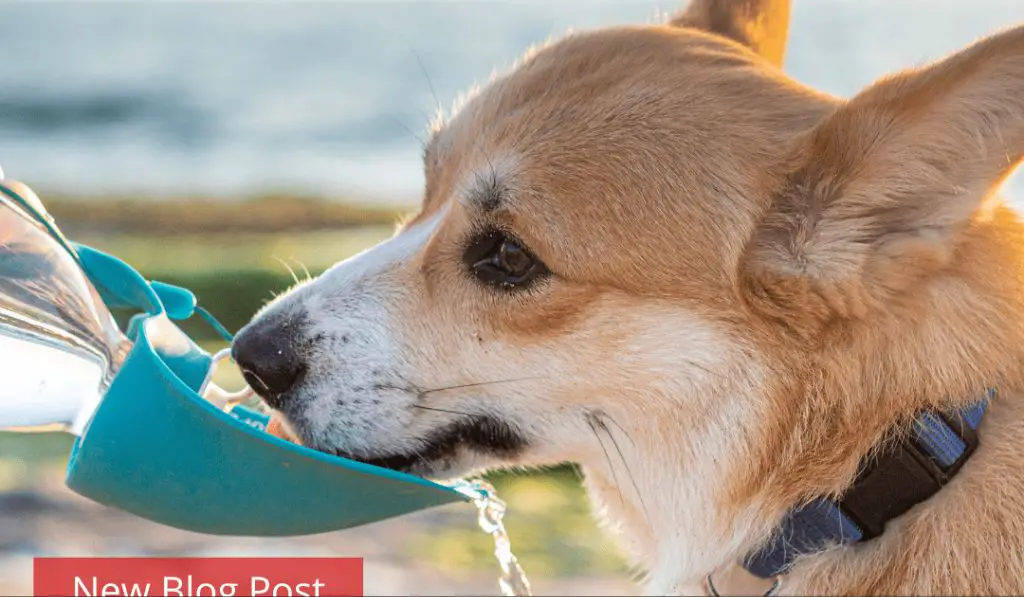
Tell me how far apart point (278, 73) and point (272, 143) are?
4082mm

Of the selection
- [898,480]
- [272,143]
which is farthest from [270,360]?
[272,143]

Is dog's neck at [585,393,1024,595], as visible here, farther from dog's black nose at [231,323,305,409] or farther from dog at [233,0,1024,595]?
dog's black nose at [231,323,305,409]

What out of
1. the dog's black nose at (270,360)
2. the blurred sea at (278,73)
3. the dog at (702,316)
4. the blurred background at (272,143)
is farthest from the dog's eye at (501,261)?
the blurred sea at (278,73)

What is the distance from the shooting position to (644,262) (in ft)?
9.32

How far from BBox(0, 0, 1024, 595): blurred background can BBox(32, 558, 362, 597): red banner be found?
10 centimetres

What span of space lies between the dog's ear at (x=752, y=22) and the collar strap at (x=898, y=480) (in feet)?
4.98

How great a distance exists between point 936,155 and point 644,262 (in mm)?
709

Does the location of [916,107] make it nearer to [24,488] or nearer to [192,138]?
[24,488]

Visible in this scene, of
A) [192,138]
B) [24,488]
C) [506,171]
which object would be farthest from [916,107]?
[192,138]

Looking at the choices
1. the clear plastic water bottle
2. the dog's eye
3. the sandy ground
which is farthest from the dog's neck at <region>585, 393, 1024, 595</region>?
the sandy ground

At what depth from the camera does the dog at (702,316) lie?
2582 millimetres

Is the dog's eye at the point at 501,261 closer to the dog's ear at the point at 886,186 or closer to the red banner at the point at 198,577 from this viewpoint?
the dog's ear at the point at 886,186

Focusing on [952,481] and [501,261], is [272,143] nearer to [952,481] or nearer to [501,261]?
[501,261]

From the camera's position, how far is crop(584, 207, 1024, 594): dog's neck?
8.32 feet
